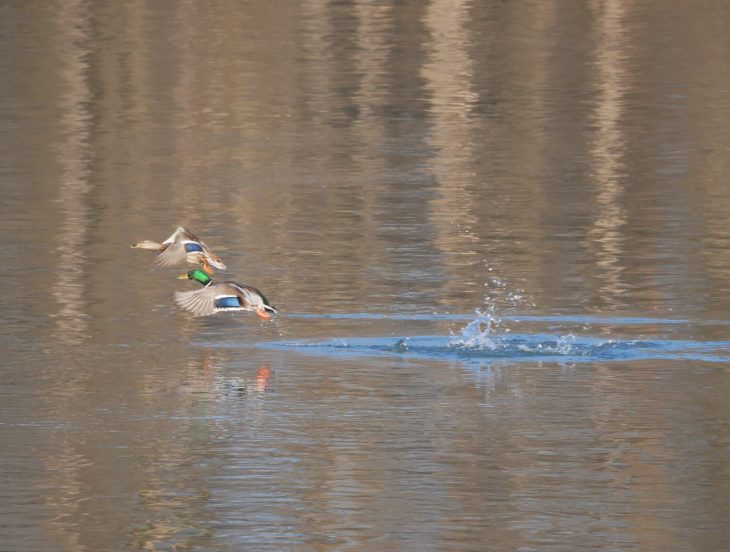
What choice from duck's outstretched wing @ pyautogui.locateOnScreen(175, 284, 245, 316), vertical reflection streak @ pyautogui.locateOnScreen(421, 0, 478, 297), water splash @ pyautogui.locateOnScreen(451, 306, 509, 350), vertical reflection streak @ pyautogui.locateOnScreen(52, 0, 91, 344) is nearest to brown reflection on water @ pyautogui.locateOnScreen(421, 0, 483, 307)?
vertical reflection streak @ pyautogui.locateOnScreen(421, 0, 478, 297)

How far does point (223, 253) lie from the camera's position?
16328mm

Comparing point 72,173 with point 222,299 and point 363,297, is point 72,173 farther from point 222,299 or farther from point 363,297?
point 222,299

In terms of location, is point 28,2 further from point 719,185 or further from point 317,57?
point 719,185

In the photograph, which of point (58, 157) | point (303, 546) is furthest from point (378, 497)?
point (58, 157)

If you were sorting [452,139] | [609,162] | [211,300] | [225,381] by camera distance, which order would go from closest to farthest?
[225,381] → [211,300] → [609,162] → [452,139]

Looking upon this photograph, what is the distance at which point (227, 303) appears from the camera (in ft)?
39.7

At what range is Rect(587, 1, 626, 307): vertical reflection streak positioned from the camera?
1554 centimetres

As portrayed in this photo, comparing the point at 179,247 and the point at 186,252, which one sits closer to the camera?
the point at 186,252

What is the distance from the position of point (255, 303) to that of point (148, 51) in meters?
22.4

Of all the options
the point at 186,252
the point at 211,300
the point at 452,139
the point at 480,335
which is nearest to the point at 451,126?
the point at 452,139

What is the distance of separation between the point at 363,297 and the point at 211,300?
2.14 meters

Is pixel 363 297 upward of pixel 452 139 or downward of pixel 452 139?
upward

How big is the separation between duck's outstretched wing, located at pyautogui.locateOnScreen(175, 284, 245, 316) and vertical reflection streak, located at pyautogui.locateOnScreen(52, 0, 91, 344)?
2.73 feet

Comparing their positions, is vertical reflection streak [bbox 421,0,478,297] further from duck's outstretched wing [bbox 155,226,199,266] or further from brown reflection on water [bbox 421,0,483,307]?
duck's outstretched wing [bbox 155,226,199,266]
